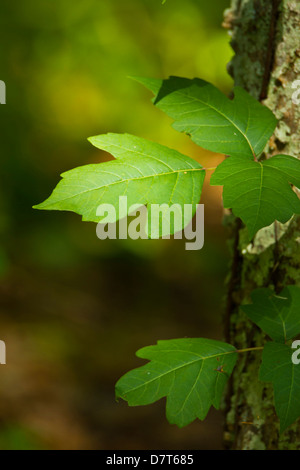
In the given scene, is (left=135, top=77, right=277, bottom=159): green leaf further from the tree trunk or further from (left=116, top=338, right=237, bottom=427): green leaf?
(left=116, top=338, right=237, bottom=427): green leaf

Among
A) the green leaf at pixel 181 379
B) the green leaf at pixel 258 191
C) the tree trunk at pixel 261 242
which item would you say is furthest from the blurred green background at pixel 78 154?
the green leaf at pixel 258 191

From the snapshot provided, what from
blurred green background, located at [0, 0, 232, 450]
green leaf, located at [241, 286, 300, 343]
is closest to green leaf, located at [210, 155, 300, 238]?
green leaf, located at [241, 286, 300, 343]

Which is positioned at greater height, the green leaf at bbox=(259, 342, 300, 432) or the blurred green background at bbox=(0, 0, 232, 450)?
the blurred green background at bbox=(0, 0, 232, 450)

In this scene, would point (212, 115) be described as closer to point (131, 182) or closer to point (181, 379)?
point (131, 182)

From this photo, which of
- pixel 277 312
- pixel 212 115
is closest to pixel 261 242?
pixel 277 312

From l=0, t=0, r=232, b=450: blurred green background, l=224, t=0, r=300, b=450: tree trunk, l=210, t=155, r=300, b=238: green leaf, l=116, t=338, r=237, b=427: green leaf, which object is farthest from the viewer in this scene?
l=0, t=0, r=232, b=450: blurred green background
